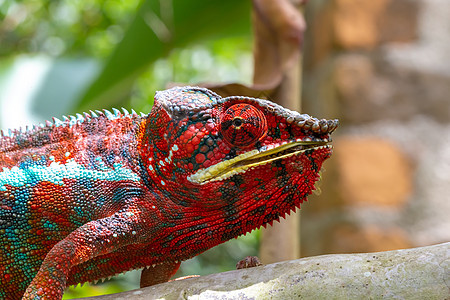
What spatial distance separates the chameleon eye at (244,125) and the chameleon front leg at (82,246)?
0.35m

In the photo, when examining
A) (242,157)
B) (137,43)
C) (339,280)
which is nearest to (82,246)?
(242,157)

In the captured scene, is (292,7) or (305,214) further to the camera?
(305,214)

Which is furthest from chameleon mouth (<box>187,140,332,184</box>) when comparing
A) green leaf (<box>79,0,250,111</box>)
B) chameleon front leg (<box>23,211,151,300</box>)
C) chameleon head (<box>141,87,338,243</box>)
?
green leaf (<box>79,0,250,111</box>)

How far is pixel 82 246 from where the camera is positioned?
1372 mm

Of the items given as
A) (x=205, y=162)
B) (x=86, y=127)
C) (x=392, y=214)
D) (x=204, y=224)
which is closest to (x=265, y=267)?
(x=204, y=224)

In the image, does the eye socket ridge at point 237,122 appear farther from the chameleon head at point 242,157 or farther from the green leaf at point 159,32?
the green leaf at point 159,32

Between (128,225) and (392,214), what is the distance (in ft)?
6.47

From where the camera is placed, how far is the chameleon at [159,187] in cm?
144

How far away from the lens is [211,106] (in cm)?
149

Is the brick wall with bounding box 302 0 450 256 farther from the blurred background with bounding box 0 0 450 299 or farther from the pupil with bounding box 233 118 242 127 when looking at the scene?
the pupil with bounding box 233 118 242 127

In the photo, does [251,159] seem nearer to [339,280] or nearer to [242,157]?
[242,157]

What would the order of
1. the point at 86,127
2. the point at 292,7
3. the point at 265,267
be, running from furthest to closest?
the point at 292,7 → the point at 86,127 → the point at 265,267

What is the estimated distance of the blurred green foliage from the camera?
128 inches

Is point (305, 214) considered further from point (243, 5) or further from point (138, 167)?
point (138, 167)
